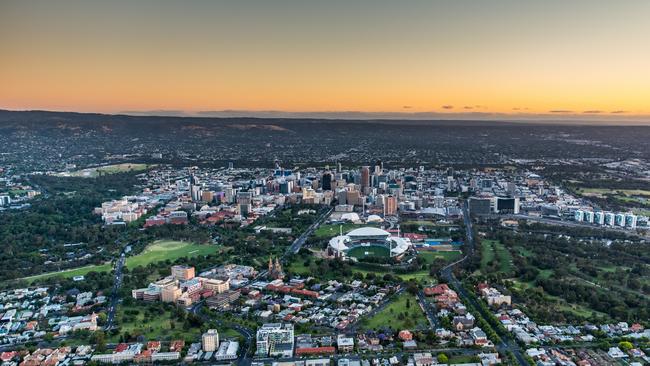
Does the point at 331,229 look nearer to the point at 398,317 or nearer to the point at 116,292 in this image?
the point at 116,292

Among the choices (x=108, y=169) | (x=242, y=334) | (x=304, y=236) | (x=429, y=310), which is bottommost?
(x=304, y=236)

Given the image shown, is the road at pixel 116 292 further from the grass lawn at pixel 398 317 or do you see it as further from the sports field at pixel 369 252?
the sports field at pixel 369 252

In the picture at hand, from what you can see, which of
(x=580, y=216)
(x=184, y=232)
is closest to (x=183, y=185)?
(x=184, y=232)

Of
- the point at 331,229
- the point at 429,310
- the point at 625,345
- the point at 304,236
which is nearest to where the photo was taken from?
the point at 625,345

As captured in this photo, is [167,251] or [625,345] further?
[167,251]

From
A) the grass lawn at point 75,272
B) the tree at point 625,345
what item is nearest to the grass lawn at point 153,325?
the grass lawn at point 75,272

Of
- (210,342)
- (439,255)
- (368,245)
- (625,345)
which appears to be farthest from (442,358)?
(368,245)
